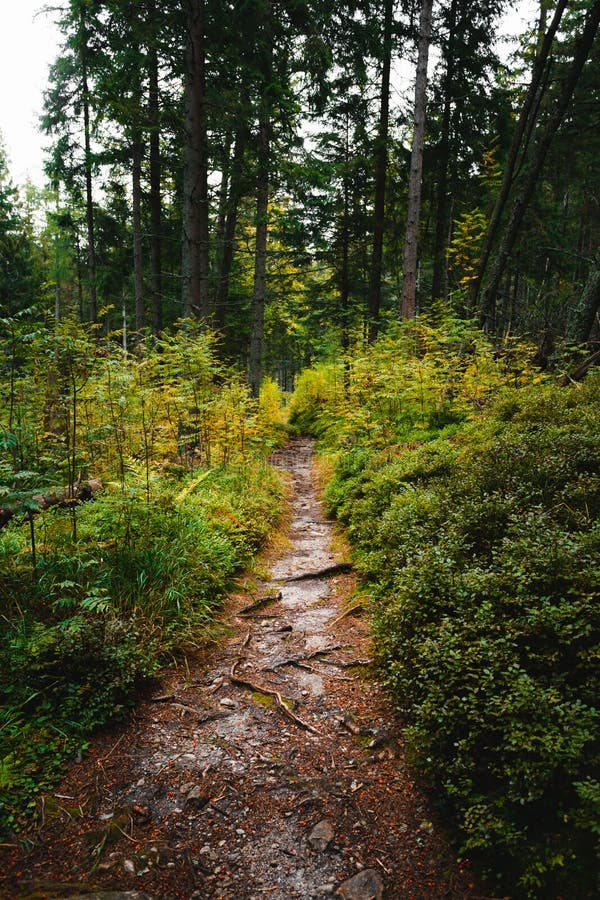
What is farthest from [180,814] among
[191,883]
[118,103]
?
[118,103]

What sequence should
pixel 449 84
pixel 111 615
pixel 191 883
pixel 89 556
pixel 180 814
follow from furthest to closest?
pixel 449 84, pixel 89 556, pixel 111 615, pixel 180 814, pixel 191 883

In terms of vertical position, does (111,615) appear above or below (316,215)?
below

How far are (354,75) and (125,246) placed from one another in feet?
37.2

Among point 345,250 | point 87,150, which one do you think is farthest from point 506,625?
point 87,150

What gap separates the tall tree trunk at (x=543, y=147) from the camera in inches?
340

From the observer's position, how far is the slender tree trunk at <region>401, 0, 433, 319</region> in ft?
38.3

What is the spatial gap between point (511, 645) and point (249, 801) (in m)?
1.94

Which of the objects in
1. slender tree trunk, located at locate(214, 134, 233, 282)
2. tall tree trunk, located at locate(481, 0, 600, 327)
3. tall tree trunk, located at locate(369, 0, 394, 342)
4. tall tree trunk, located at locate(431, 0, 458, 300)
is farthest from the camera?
tall tree trunk, located at locate(431, 0, 458, 300)

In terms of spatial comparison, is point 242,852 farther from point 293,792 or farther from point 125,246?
point 125,246

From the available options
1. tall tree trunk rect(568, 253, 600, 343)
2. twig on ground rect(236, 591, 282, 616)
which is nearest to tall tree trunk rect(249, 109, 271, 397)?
tall tree trunk rect(568, 253, 600, 343)

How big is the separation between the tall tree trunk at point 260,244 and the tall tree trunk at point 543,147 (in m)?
5.93

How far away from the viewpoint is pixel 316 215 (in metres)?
16.0

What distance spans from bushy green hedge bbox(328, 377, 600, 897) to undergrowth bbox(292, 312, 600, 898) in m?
0.01

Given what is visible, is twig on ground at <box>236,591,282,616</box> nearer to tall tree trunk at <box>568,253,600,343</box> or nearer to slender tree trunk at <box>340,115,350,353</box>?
tall tree trunk at <box>568,253,600,343</box>
